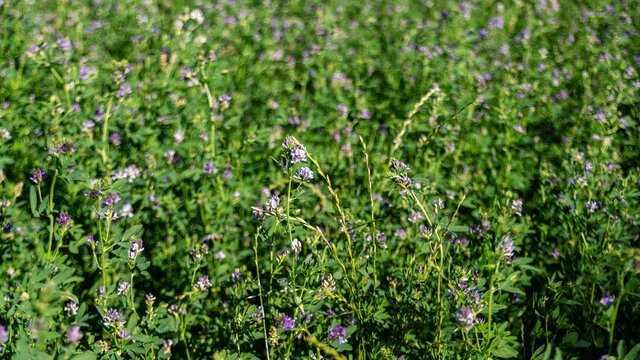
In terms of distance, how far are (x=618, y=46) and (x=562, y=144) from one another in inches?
70.8

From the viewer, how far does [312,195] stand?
114 inches

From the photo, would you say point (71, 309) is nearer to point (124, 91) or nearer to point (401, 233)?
point (124, 91)

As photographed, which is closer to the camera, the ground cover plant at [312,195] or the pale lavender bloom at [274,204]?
the pale lavender bloom at [274,204]

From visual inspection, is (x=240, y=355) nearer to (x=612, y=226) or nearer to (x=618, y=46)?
(x=612, y=226)

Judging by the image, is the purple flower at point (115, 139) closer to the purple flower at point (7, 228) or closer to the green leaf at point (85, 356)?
the purple flower at point (7, 228)

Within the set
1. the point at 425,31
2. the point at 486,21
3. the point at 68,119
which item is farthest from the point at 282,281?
the point at 486,21

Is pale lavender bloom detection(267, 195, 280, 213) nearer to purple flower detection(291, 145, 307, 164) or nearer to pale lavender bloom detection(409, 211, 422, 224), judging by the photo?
purple flower detection(291, 145, 307, 164)

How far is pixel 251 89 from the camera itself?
4.51 metres

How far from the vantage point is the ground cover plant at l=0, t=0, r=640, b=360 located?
1948 millimetres

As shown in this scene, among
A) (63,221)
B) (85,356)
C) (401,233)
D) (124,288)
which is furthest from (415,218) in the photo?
(63,221)

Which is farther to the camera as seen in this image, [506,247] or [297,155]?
[297,155]

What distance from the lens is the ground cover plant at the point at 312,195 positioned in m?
1.95

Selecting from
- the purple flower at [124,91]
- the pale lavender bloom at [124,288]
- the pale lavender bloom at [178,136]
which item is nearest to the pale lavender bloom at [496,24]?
the pale lavender bloom at [178,136]

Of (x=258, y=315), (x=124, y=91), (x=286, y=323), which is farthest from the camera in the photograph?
(x=124, y=91)
